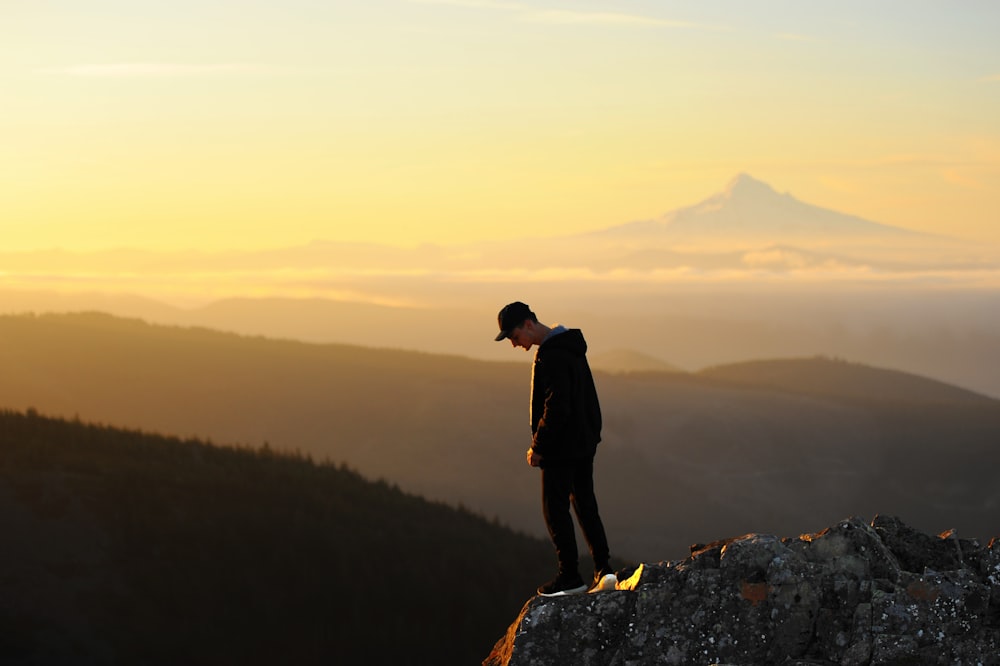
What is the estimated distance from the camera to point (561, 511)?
11586 mm

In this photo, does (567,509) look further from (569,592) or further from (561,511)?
(569,592)

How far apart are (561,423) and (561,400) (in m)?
0.20

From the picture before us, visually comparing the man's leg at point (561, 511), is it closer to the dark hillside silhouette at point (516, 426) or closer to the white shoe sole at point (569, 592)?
the white shoe sole at point (569, 592)

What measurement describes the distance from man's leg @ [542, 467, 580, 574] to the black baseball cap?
1248mm

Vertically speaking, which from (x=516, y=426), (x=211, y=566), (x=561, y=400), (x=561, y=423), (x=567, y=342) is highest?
(x=567, y=342)

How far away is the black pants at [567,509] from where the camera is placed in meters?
11.5

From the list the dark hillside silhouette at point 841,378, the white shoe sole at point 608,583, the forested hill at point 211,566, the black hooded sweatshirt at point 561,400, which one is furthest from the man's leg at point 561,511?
the dark hillside silhouette at point 841,378

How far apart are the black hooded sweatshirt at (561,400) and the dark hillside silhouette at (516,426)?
5022 centimetres

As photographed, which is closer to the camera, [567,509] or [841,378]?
[567,509]

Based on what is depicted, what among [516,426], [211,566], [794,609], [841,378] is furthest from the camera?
[841,378]

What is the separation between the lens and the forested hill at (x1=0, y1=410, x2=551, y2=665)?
22.2 meters

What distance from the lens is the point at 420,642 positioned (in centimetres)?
2588

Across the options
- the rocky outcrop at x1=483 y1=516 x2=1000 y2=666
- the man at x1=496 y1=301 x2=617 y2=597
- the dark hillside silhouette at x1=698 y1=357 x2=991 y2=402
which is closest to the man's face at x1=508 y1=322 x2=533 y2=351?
the man at x1=496 y1=301 x2=617 y2=597

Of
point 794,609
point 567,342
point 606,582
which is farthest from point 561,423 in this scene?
point 794,609
